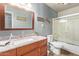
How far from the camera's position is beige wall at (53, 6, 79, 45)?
151 centimetres

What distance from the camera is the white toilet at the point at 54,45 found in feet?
5.19

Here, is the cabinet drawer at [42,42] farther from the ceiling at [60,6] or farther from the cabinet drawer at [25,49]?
the ceiling at [60,6]

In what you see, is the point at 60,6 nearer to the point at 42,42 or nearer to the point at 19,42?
the point at 42,42

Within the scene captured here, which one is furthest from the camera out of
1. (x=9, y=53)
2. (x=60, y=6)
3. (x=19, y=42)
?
(x=60, y=6)

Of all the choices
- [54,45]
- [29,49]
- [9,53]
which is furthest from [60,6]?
[9,53]

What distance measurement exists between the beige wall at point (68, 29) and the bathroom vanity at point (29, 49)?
242 millimetres

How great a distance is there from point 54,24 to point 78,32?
372mm

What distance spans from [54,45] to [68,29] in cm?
32

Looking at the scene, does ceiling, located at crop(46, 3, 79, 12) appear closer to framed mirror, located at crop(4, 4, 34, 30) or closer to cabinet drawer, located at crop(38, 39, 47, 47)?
framed mirror, located at crop(4, 4, 34, 30)

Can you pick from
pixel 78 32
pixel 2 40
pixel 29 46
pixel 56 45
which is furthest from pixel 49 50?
pixel 2 40

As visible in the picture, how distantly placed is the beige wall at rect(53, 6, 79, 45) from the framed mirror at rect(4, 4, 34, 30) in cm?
39

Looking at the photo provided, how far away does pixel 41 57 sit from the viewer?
156 cm

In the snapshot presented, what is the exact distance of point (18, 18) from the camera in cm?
151

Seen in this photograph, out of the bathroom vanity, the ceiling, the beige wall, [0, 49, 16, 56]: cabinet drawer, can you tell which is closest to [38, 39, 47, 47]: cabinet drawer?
the bathroom vanity
